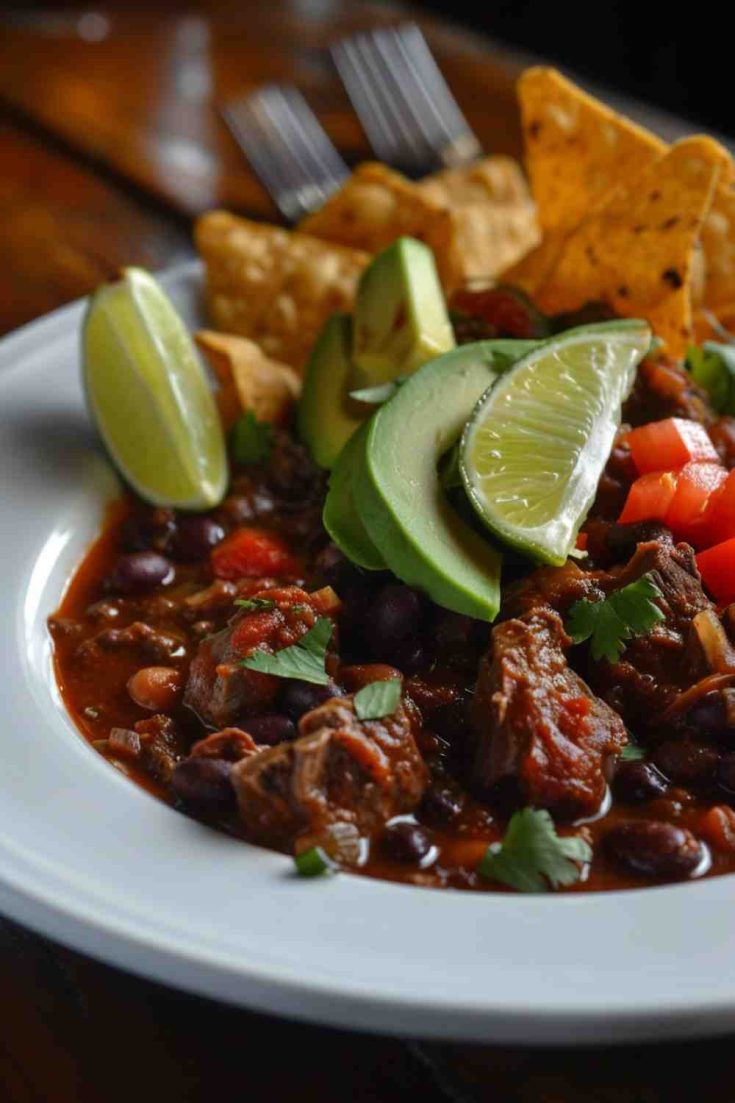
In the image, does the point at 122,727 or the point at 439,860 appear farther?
the point at 122,727

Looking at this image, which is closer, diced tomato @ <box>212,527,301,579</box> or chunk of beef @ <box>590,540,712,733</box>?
chunk of beef @ <box>590,540,712,733</box>

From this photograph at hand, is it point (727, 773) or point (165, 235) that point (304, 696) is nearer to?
point (727, 773)

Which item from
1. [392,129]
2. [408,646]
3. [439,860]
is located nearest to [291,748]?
[439,860]

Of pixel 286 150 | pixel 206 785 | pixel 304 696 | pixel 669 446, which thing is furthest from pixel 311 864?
pixel 286 150

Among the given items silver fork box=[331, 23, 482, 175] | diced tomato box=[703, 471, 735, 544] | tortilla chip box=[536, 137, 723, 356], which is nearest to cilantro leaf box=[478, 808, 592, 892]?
diced tomato box=[703, 471, 735, 544]

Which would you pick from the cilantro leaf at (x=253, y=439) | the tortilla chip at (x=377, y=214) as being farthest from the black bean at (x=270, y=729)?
the tortilla chip at (x=377, y=214)

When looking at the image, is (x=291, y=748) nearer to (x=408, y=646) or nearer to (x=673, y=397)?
(x=408, y=646)

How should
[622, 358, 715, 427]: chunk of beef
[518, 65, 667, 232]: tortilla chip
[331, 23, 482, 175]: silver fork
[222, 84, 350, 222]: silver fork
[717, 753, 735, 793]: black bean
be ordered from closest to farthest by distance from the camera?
[717, 753, 735, 793]: black bean → [622, 358, 715, 427]: chunk of beef → [518, 65, 667, 232]: tortilla chip → [222, 84, 350, 222]: silver fork → [331, 23, 482, 175]: silver fork

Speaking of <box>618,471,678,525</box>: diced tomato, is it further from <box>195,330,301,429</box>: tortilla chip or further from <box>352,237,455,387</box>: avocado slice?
<box>195,330,301,429</box>: tortilla chip
